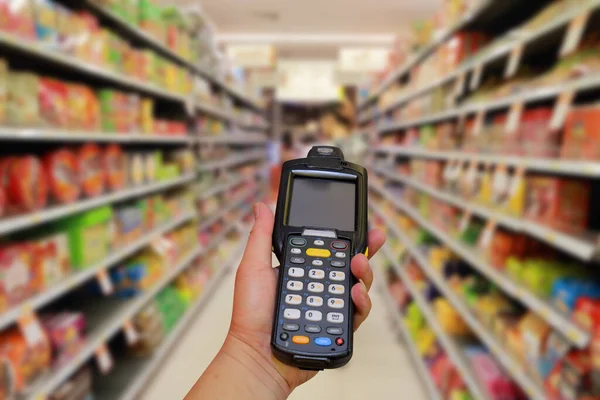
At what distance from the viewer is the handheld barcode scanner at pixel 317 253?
1.55ft

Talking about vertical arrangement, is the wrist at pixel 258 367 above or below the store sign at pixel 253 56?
below

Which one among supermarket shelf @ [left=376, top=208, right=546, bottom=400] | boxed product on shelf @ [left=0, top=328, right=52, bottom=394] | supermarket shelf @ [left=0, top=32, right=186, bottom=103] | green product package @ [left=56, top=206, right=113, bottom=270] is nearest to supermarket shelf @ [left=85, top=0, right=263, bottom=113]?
supermarket shelf @ [left=0, top=32, right=186, bottom=103]

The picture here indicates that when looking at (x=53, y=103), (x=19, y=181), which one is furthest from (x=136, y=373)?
(x=53, y=103)

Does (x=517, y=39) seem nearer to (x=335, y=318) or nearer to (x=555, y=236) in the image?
(x=555, y=236)

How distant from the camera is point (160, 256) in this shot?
2.50 metres

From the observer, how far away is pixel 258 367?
50cm

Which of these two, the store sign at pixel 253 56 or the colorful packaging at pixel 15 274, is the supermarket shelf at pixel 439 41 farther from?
the store sign at pixel 253 56

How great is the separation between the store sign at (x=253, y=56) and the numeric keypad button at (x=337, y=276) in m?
6.09

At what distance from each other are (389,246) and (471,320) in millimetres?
2161

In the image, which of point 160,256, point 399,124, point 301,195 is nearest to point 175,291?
point 160,256

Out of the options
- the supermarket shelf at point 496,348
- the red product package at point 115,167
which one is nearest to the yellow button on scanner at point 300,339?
the supermarket shelf at point 496,348

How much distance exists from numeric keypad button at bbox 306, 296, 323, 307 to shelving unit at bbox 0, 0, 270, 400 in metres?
0.21

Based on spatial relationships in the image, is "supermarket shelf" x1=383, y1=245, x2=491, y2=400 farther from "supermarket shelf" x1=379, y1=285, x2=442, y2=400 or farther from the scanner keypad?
the scanner keypad

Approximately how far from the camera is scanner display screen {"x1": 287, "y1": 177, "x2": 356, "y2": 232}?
48 centimetres
